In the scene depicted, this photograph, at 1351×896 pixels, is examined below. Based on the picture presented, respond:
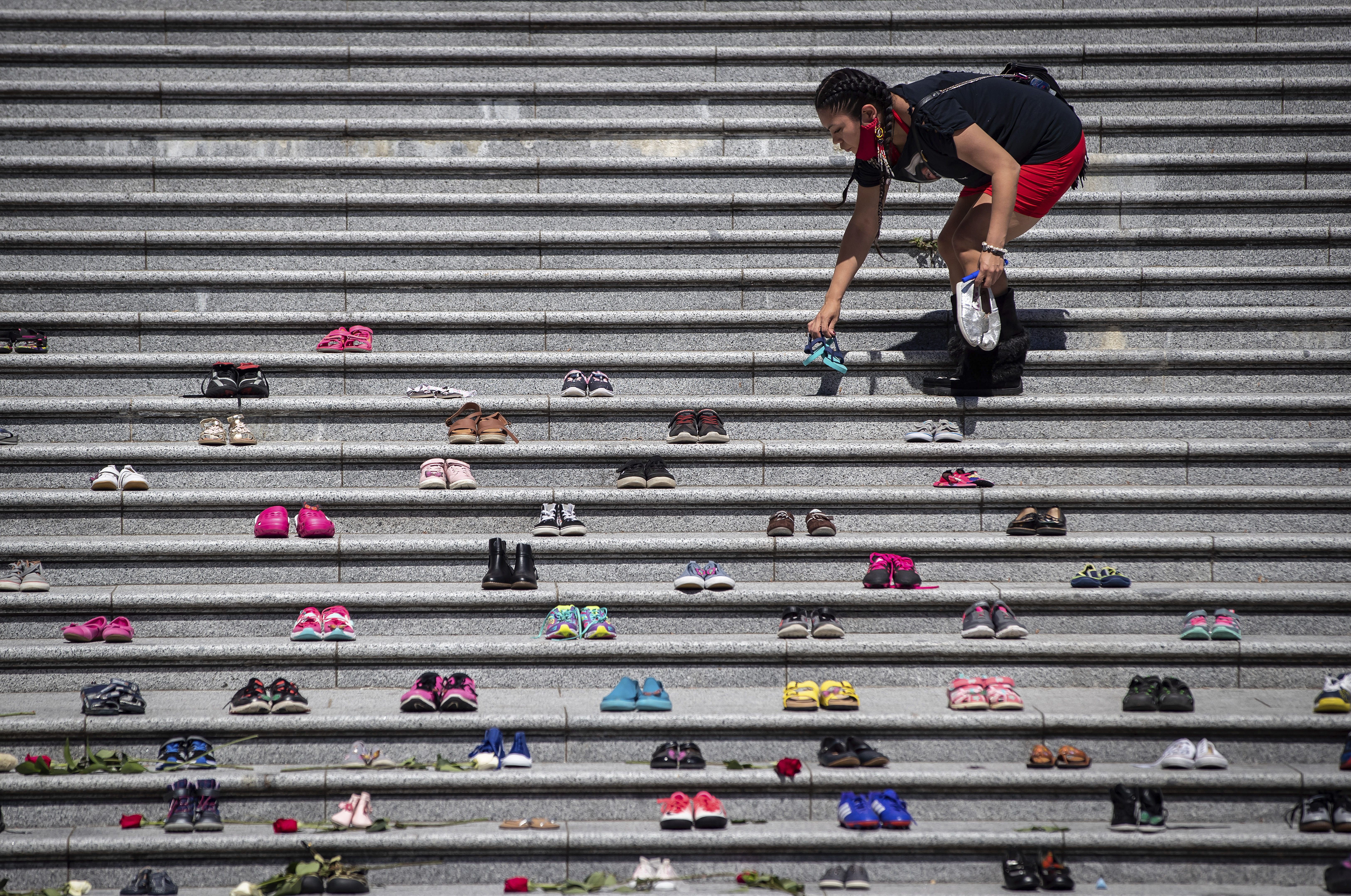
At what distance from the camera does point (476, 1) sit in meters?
8.41

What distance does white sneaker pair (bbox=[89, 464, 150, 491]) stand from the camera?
551 cm

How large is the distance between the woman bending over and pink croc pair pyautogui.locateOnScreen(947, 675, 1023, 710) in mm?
1961

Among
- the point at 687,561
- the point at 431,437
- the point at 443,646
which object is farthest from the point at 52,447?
the point at 687,561

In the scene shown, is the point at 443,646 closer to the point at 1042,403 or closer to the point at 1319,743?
the point at 1042,403

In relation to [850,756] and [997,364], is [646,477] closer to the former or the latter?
[850,756]

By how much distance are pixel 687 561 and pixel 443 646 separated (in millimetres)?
1308

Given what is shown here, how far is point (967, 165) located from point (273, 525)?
13.8 feet

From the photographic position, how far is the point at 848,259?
6.07 meters

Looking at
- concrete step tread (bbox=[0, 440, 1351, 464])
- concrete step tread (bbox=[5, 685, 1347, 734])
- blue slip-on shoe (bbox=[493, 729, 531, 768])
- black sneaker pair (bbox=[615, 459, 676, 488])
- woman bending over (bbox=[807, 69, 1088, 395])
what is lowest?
blue slip-on shoe (bbox=[493, 729, 531, 768])

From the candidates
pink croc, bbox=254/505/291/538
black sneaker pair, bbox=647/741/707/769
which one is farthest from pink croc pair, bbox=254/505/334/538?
black sneaker pair, bbox=647/741/707/769

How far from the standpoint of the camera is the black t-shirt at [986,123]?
5.55 meters

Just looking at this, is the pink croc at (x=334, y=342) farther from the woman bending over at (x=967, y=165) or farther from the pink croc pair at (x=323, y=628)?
the woman bending over at (x=967, y=165)

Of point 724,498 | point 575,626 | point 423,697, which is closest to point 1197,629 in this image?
point 724,498

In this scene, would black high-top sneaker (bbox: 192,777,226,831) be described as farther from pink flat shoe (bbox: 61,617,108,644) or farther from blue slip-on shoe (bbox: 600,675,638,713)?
blue slip-on shoe (bbox: 600,675,638,713)
